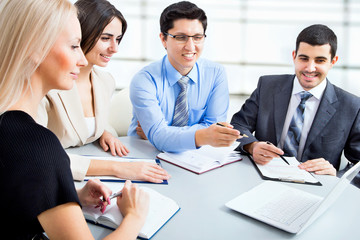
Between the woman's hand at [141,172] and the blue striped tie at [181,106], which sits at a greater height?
the blue striped tie at [181,106]

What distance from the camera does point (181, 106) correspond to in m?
2.06

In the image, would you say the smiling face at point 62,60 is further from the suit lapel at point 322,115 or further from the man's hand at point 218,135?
the suit lapel at point 322,115

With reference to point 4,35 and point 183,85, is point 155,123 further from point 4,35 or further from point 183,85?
point 4,35

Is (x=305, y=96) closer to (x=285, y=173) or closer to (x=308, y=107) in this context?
(x=308, y=107)

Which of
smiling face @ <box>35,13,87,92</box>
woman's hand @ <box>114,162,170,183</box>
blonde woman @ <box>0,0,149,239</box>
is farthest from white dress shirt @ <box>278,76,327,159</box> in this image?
smiling face @ <box>35,13,87,92</box>

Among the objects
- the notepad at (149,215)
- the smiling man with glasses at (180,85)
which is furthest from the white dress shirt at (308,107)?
the notepad at (149,215)

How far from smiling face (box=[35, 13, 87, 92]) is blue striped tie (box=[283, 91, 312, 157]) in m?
1.38

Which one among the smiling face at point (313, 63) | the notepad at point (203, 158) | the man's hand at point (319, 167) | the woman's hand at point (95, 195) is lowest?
the man's hand at point (319, 167)

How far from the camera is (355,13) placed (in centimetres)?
383

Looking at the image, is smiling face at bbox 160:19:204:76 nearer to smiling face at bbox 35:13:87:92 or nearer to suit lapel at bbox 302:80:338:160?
suit lapel at bbox 302:80:338:160

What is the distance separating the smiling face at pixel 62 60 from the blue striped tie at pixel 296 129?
1.38 meters

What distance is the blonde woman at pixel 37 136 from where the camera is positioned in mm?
761

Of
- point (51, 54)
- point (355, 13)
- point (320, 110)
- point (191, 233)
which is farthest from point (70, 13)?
point (355, 13)

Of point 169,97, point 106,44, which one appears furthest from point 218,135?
point 106,44
